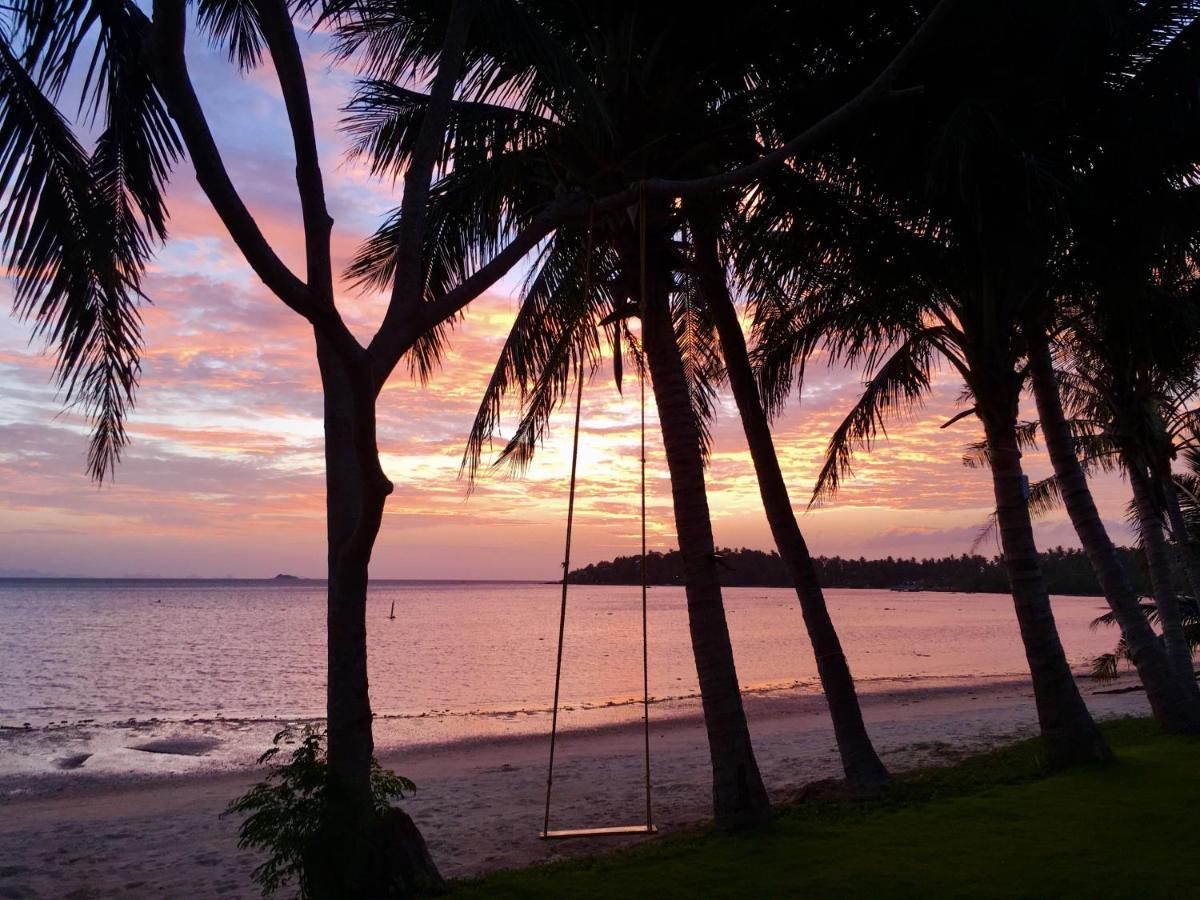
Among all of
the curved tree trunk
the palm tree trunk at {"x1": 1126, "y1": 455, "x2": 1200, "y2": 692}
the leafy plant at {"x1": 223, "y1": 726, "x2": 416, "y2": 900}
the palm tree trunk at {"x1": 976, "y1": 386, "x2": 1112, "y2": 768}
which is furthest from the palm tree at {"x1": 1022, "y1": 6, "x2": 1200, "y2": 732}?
the leafy plant at {"x1": 223, "y1": 726, "x2": 416, "y2": 900}

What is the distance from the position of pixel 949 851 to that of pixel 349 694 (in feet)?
12.0

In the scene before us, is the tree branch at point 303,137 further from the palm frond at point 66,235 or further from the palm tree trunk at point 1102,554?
the palm tree trunk at point 1102,554

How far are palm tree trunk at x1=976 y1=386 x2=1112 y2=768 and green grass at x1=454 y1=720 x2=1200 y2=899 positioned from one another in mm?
334

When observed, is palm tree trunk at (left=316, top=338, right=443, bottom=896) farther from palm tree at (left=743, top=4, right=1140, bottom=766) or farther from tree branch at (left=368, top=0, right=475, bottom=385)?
palm tree at (left=743, top=4, right=1140, bottom=766)

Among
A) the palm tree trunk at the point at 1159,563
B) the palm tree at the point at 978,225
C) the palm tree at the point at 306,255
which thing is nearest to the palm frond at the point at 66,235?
the palm tree at the point at 306,255

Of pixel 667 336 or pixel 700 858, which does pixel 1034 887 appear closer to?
pixel 700 858

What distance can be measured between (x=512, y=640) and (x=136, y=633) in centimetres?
2018

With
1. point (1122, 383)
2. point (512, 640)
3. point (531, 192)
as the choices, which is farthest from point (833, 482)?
point (512, 640)

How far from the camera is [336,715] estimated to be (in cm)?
475

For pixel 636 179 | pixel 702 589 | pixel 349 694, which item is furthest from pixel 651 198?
pixel 349 694

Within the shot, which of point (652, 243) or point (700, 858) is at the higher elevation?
point (652, 243)

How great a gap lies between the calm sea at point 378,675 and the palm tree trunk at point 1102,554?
11867mm

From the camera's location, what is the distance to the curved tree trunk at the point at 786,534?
8.43 metres

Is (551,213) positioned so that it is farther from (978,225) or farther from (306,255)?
(978,225)
